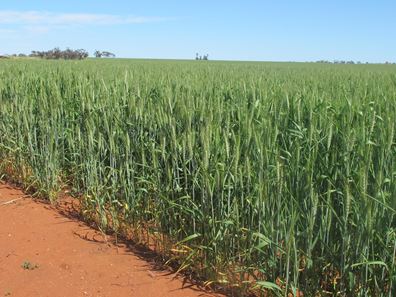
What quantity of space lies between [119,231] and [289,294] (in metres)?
1.57

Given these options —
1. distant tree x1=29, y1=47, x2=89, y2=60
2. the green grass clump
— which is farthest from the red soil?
distant tree x1=29, y1=47, x2=89, y2=60

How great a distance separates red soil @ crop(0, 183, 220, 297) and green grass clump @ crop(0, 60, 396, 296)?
0.58 feet

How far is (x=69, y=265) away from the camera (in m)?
3.17

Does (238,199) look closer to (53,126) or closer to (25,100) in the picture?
(53,126)

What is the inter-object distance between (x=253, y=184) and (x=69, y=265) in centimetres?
138

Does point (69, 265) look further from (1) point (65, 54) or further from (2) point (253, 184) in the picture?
(1) point (65, 54)

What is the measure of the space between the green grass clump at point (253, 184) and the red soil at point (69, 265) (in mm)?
177

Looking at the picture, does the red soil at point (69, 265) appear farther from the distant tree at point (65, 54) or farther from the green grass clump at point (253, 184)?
the distant tree at point (65, 54)

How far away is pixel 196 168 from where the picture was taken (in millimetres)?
3078

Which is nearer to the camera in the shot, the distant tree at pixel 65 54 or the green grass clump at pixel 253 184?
the green grass clump at pixel 253 184

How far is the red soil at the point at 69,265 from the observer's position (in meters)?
2.85

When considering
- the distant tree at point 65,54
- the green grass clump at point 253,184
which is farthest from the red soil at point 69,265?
the distant tree at point 65,54

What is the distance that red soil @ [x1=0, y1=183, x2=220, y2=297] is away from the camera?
2.85 m

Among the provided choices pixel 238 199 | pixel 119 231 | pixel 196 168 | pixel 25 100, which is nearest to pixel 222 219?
pixel 238 199
